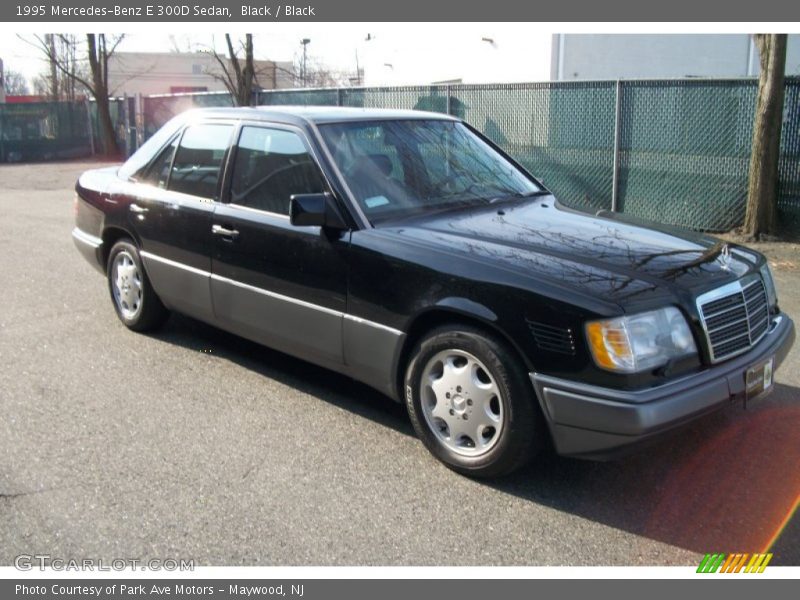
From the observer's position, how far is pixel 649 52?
20125 mm

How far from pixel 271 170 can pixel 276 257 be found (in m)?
0.59

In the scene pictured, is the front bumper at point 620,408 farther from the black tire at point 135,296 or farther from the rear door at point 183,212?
the black tire at point 135,296

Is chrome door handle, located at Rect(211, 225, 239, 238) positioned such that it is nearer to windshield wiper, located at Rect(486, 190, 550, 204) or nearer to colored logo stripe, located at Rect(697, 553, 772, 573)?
windshield wiper, located at Rect(486, 190, 550, 204)

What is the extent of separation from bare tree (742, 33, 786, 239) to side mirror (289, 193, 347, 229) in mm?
6847

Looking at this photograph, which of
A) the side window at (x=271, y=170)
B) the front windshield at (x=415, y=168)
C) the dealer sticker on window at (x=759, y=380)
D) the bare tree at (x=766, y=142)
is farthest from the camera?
the bare tree at (x=766, y=142)

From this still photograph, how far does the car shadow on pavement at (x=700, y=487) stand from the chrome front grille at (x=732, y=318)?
0.42m

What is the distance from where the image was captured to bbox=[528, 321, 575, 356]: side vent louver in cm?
355

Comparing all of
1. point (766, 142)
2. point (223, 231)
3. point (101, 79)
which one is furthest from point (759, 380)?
point (101, 79)

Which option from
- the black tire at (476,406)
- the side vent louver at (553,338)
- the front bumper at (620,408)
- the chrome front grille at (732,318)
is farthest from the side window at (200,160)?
the chrome front grille at (732,318)

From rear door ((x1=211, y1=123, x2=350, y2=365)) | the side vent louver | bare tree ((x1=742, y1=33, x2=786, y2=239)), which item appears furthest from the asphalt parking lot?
bare tree ((x1=742, y1=33, x2=786, y2=239))

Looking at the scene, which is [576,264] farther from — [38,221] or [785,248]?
[38,221]

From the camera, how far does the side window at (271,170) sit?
4.83 metres

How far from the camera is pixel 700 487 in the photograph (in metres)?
3.91

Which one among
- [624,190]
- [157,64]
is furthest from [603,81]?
[157,64]
